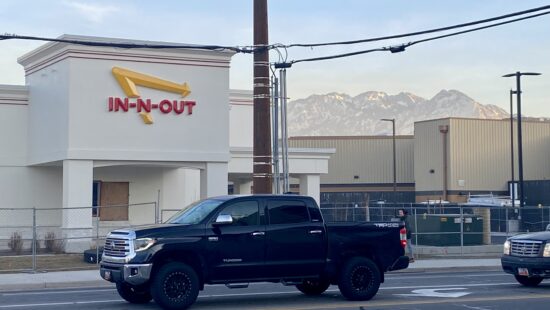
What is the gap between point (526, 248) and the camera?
2109 cm

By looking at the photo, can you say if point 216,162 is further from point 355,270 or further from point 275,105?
point 355,270

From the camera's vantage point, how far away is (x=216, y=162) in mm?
34781

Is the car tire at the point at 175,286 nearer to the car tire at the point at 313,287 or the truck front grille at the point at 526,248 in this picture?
the car tire at the point at 313,287

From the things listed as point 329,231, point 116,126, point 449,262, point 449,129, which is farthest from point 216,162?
point 449,129

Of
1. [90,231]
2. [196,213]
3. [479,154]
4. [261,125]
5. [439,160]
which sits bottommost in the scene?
[90,231]

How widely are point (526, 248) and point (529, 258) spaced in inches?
17.6

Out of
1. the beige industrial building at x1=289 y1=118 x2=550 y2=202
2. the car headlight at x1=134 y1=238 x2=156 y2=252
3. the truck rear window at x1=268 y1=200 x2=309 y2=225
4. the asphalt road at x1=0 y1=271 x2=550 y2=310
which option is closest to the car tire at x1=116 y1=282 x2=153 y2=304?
the asphalt road at x1=0 y1=271 x2=550 y2=310

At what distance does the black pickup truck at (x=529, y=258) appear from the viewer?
20.4m

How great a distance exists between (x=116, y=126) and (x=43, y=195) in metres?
5.16

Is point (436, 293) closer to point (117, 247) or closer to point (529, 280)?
point (529, 280)

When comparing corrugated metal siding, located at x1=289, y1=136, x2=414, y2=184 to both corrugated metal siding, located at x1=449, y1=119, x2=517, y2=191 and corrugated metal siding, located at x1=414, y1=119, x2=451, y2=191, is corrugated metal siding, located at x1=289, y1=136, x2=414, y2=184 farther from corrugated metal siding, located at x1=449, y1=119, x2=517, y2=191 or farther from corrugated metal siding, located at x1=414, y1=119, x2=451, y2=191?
corrugated metal siding, located at x1=449, y1=119, x2=517, y2=191

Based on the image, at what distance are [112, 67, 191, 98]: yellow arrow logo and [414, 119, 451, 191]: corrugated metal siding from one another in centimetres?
4283

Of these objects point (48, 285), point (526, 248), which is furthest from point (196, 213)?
point (526, 248)

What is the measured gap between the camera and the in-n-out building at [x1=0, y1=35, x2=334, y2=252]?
32594 mm
